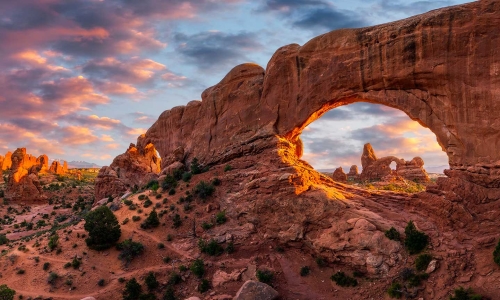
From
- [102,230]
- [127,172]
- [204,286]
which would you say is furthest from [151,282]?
[127,172]

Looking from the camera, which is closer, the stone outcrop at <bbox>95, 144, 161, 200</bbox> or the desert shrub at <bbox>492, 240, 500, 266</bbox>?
the desert shrub at <bbox>492, 240, 500, 266</bbox>

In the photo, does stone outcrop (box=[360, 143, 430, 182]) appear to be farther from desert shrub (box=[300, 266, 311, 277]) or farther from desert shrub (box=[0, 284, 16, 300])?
desert shrub (box=[0, 284, 16, 300])

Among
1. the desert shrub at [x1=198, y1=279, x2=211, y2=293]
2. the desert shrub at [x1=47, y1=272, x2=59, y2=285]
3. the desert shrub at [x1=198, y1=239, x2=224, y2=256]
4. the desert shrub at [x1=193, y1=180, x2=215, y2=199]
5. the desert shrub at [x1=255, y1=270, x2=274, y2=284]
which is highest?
the desert shrub at [x1=193, y1=180, x2=215, y2=199]

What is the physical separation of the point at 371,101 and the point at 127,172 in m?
46.5

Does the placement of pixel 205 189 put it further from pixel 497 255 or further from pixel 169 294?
pixel 497 255

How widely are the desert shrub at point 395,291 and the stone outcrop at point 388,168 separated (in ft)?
124

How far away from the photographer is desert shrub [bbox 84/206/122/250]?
34.3 m

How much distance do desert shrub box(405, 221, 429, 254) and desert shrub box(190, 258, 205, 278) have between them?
16.5 m

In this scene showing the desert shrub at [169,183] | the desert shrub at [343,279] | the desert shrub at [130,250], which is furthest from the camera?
the desert shrub at [169,183]

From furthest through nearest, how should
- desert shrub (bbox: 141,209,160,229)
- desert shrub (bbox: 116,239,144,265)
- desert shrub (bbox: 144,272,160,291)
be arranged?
desert shrub (bbox: 141,209,160,229) → desert shrub (bbox: 116,239,144,265) → desert shrub (bbox: 144,272,160,291)

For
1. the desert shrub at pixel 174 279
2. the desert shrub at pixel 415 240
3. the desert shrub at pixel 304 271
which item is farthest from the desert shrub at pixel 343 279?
the desert shrub at pixel 174 279

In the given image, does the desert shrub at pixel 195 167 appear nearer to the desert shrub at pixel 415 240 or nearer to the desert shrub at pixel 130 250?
the desert shrub at pixel 130 250

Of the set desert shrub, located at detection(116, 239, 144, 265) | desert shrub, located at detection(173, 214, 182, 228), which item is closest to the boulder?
desert shrub, located at detection(173, 214, 182, 228)

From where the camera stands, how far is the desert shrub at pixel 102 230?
34.3m
